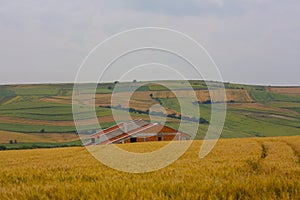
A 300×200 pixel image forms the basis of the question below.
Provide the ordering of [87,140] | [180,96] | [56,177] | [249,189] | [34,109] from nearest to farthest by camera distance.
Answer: [249,189] < [56,177] < [180,96] < [87,140] < [34,109]

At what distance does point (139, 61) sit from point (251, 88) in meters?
135

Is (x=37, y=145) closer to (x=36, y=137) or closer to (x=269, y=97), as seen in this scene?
(x=36, y=137)

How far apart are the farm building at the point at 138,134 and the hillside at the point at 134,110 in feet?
7.26

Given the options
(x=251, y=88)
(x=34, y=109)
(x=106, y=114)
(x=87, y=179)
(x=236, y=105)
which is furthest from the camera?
(x=251, y=88)

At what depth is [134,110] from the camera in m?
71.6

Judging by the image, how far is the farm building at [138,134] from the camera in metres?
66.7

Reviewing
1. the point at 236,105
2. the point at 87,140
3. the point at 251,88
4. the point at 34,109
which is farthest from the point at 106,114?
the point at 251,88

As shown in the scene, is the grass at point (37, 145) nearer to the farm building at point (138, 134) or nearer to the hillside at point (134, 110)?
the hillside at point (134, 110)

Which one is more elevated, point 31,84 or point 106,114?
point 31,84

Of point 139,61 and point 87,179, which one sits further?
point 139,61

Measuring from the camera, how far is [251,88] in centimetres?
14875

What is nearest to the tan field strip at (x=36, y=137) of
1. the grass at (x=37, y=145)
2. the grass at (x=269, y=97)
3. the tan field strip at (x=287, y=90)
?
the grass at (x=37, y=145)

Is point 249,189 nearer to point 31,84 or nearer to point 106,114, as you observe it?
point 106,114

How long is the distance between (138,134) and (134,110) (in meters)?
5.79
